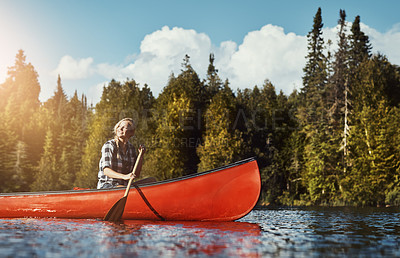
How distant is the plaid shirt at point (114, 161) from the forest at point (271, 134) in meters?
22.2

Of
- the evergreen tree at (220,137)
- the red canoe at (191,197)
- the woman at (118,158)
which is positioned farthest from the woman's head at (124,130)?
the evergreen tree at (220,137)

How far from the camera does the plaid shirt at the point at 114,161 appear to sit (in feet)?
30.7

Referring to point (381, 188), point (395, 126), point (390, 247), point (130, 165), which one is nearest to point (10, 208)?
point (130, 165)

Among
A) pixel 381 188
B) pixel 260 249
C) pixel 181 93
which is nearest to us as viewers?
pixel 260 249

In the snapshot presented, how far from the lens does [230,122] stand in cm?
3819

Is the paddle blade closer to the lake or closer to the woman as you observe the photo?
the lake

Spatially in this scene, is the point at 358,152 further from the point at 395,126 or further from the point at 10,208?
the point at 10,208

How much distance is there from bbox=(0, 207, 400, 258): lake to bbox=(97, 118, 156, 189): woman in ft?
3.66

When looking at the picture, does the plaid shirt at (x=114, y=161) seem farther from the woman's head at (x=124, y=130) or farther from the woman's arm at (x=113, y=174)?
the woman's head at (x=124, y=130)

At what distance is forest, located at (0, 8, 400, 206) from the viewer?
30.6 meters

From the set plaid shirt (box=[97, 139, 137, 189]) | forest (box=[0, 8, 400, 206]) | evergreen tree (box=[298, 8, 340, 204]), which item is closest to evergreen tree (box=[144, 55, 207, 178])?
forest (box=[0, 8, 400, 206])

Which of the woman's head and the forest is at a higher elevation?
the forest

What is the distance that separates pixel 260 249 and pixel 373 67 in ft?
104

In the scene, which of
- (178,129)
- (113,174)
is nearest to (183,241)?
(113,174)
